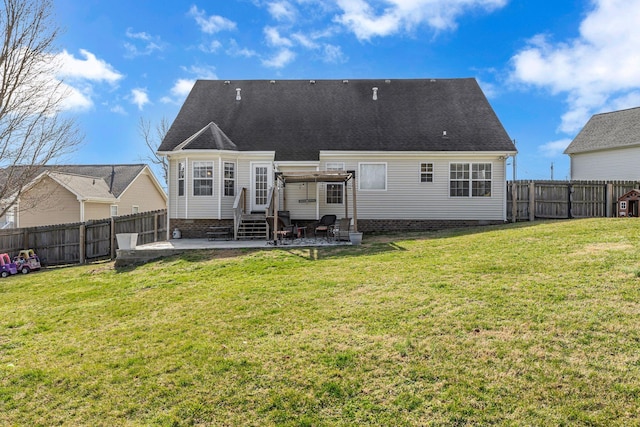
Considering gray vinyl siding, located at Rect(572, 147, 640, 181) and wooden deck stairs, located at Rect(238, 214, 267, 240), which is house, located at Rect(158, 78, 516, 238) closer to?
wooden deck stairs, located at Rect(238, 214, 267, 240)

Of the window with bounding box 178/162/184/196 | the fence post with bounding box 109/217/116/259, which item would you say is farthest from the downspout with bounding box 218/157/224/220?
the fence post with bounding box 109/217/116/259

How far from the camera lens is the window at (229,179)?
1557 centimetres

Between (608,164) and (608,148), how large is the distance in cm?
100

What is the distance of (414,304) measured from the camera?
5.47 meters

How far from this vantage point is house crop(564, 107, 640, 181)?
21.5 meters

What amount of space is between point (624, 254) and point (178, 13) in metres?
15.7

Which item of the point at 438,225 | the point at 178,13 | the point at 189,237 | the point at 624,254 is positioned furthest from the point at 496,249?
the point at 178,13

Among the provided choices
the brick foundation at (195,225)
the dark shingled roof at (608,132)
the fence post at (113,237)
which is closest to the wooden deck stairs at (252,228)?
the brick foundation at (195,225)

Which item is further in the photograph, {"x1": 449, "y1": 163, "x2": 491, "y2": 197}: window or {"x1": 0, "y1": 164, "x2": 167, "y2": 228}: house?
{"x1": 0, "y1": 164, "x2": 167, "y2": 228}: house

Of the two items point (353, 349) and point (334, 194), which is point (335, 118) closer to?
point (334, 194)

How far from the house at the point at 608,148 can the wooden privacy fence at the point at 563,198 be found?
7134 mm

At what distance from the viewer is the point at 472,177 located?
16.1 meters

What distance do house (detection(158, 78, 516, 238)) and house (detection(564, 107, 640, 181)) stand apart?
10897mm

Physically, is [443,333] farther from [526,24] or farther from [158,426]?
[526,24]
